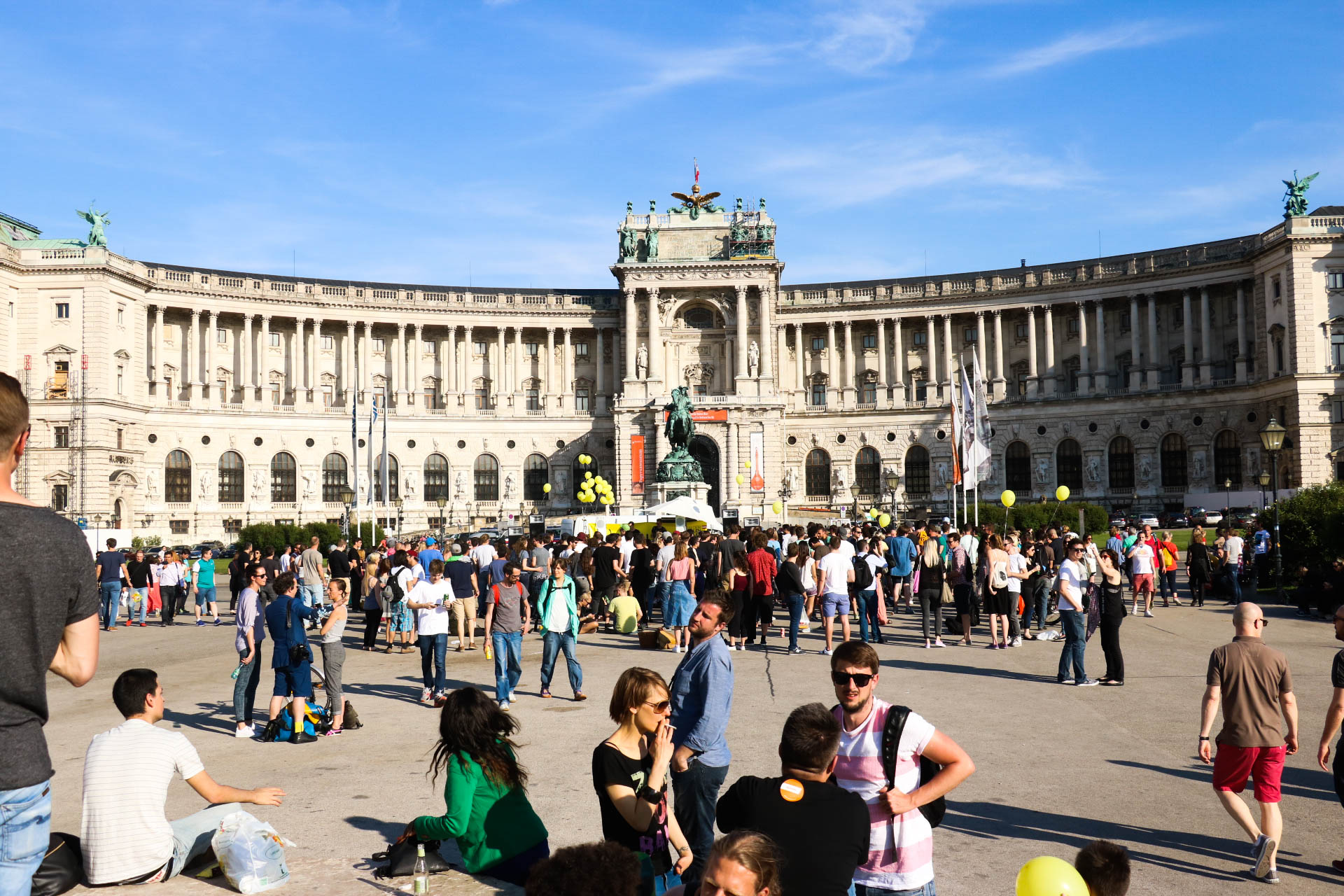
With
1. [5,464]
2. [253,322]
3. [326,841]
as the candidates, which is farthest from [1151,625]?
[253,322]

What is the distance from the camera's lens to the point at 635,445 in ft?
254

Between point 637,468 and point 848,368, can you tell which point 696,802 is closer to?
point 637,468

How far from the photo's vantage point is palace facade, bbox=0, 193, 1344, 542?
6712cm

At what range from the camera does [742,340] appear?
259 feet

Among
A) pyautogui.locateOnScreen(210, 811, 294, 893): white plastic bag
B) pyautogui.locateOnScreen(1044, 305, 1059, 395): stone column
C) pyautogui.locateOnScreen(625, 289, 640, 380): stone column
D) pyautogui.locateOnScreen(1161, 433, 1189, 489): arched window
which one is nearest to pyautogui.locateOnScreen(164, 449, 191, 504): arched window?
pyautogui.locateOnScreen(625, 289, 640, 380): stone column

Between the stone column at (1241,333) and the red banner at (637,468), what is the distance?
4109cm

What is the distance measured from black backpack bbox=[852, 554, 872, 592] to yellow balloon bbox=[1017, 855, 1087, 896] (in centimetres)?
1714

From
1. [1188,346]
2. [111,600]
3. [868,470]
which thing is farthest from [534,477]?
[111,600]

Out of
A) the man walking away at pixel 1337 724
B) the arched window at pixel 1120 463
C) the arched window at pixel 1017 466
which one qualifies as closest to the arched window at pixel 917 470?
the arched window at pixel 1017 466

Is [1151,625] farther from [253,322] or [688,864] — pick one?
[253,322]

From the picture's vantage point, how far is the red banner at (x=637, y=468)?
252 ft

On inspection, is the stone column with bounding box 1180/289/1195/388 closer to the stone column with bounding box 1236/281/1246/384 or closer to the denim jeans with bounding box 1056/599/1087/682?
the stone column with bounding box 1236/281/1246/384

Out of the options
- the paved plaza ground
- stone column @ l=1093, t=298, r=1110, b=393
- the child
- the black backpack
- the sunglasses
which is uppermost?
stone column @ l=1093, t=298, r=1110, b=393

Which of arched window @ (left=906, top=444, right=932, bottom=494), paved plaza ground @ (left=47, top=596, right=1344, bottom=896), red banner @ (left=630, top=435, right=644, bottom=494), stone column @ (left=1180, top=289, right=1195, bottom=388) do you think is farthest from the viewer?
arched window @ (left=906, top=444, right=932, bottom=494)
